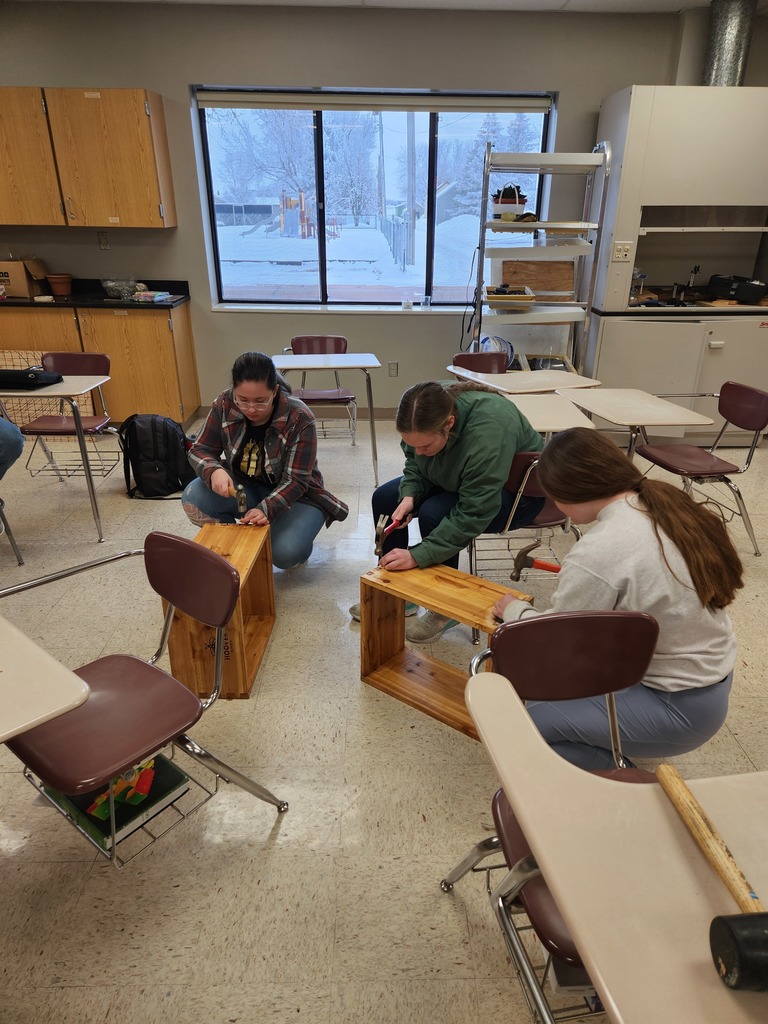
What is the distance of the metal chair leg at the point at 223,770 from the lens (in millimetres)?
1436

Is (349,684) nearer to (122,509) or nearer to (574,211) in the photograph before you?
(122,509)

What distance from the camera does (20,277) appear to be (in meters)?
4.47

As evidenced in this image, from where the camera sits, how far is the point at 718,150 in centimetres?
397

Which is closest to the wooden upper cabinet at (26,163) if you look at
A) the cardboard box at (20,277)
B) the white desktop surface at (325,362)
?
the cardboard box at (20,277)

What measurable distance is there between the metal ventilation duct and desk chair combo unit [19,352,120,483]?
4.23 metres

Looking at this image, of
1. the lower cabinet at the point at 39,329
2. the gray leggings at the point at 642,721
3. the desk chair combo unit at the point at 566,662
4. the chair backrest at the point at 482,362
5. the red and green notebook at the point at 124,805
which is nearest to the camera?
the desk chair combo unit at the point at 566,662

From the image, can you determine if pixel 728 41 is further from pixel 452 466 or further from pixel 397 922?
pixel 397 922

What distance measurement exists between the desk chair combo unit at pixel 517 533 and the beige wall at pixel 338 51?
3.22 metres

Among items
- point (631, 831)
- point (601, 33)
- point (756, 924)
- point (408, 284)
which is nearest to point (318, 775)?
point (631, 831)

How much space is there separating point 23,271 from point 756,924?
5.29 meters

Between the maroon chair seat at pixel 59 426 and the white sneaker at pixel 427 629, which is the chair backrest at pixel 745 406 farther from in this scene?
the maroon chair seat at pixel 59 426

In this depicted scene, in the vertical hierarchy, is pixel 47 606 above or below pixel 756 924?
below

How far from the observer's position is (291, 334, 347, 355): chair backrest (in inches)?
163

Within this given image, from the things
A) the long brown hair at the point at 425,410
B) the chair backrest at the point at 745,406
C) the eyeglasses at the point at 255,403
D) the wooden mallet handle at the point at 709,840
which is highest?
the long brown hair at the point at 425,410
